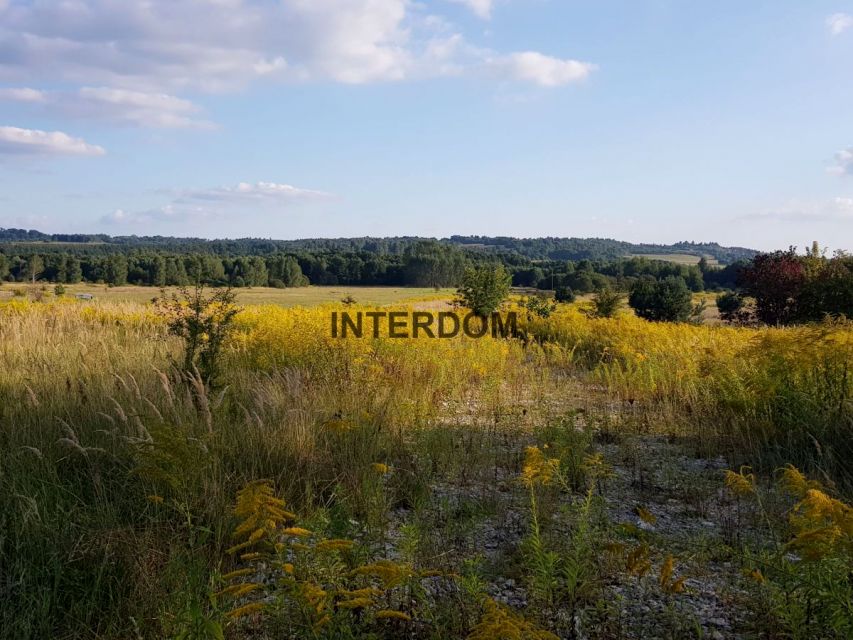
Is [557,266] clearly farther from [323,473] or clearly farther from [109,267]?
[323,473]

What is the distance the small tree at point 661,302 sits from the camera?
24.1 m

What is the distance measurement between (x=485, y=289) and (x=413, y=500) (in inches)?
526

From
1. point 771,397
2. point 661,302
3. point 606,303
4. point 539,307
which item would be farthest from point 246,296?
point 771,397

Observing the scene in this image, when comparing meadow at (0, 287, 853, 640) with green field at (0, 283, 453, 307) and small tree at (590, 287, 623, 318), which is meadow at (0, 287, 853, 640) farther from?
small tree at (590, 287, 623, 318)

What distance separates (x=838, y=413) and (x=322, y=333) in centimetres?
554

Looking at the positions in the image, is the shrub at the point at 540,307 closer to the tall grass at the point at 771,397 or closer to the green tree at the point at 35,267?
the tall grass at the point at 771,397

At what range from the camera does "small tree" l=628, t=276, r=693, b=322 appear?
2411 centimetres

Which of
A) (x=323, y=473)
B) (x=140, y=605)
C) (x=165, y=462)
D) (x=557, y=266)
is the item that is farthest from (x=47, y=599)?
(x=557, y=266)

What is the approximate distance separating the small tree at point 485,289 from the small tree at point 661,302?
9.91 meters

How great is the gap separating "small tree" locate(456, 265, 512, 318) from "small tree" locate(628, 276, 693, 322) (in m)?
9.91

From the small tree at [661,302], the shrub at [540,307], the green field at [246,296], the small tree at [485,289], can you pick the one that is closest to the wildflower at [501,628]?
the green field at [246,296]

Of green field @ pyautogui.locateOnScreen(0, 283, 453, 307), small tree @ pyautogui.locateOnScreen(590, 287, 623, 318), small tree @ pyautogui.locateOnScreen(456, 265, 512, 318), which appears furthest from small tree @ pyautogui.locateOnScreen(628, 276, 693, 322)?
green field @ pyautogui.locateOnScreen(0, 283, 453, 307)

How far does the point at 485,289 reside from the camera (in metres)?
16.7

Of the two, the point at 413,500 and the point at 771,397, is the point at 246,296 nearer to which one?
the point at 771,397
